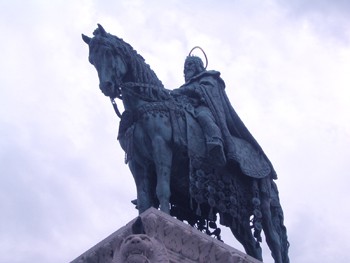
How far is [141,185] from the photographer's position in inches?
416

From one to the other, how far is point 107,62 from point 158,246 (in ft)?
10.2

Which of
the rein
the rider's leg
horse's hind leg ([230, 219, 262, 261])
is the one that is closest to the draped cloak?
the rider's leg

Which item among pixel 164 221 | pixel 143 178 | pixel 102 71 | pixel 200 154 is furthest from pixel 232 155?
pixel 164 221

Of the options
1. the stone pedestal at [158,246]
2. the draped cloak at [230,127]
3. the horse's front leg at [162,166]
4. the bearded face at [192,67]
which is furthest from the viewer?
the bearded face at [192,67]

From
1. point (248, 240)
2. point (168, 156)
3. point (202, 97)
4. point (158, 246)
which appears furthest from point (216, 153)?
point (158, 246)

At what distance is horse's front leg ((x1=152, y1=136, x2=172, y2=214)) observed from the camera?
9.91 m

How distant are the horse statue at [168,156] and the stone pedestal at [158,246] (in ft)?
4.21

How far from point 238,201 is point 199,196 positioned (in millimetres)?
838

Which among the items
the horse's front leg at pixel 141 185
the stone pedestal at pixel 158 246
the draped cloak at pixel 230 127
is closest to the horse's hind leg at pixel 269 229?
the draped cloak at pixel 230 127

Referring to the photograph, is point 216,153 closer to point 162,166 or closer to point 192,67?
point 162,166

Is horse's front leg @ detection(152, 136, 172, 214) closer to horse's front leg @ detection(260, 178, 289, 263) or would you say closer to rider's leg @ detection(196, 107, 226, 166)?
rider's leg @ detection(196, 107, 226, 166)

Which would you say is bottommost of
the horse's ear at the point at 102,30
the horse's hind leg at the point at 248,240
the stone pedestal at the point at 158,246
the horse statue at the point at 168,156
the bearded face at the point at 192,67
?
the stone pedestal at the point at 158,246

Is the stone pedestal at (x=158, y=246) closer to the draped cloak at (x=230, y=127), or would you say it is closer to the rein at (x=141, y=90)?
the draped cloak at (x=230, y=127)

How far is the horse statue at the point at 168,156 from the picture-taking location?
10.4m
